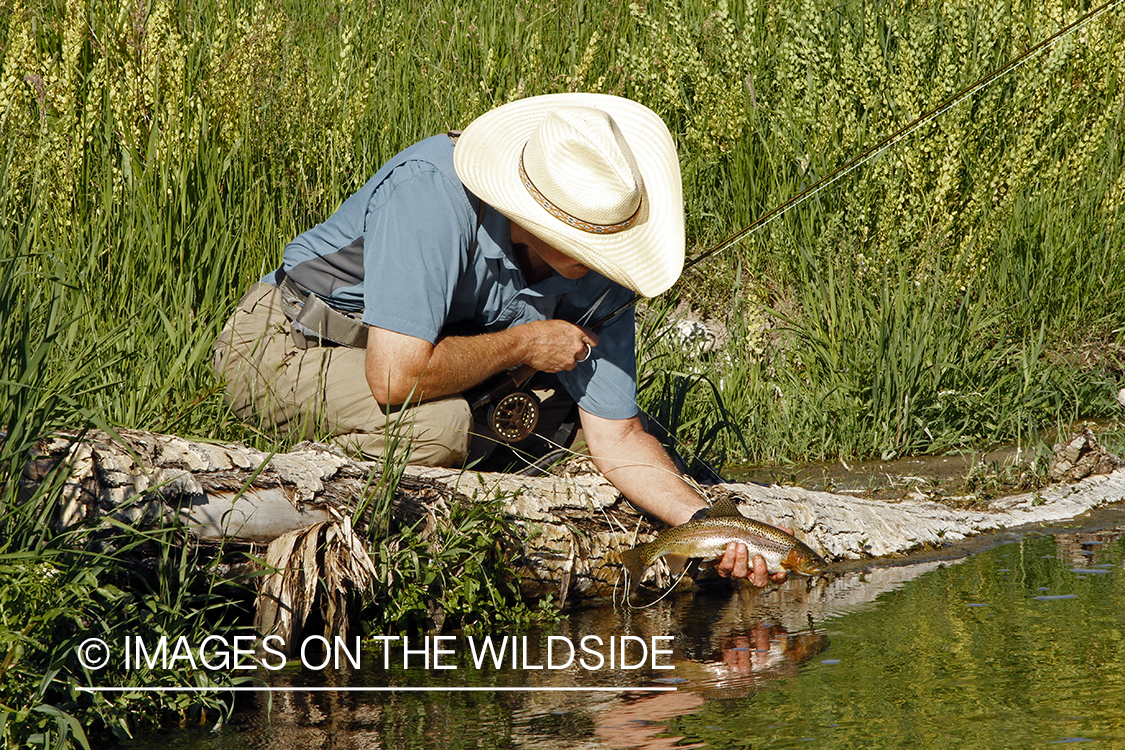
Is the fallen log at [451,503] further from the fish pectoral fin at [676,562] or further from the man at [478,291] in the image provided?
the man at [478,291]

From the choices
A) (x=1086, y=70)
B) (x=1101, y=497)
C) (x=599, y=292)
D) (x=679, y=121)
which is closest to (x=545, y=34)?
(x=679, y=121)

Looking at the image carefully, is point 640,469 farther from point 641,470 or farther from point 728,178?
point 728,178

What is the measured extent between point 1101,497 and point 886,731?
2.58 meters

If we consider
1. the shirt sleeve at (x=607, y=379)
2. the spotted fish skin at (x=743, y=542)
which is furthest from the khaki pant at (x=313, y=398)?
the spotted fish skin at (x=743, y=542)

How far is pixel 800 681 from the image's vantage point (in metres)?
3.02

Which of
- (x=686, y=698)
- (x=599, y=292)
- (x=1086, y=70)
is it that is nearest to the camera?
(x=686, y=698)

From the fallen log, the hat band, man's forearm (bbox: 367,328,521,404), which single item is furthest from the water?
the hat band

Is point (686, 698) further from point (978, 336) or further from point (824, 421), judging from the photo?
point (978, 336)

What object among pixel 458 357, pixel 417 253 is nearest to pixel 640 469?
pixel 458 357

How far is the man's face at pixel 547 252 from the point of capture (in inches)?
146

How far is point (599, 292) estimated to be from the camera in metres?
4.05

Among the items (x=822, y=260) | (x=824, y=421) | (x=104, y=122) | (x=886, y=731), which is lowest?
(x=886, y=731)

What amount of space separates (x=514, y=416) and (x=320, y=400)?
63cm

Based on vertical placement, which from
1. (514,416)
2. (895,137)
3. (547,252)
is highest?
(895,137)
